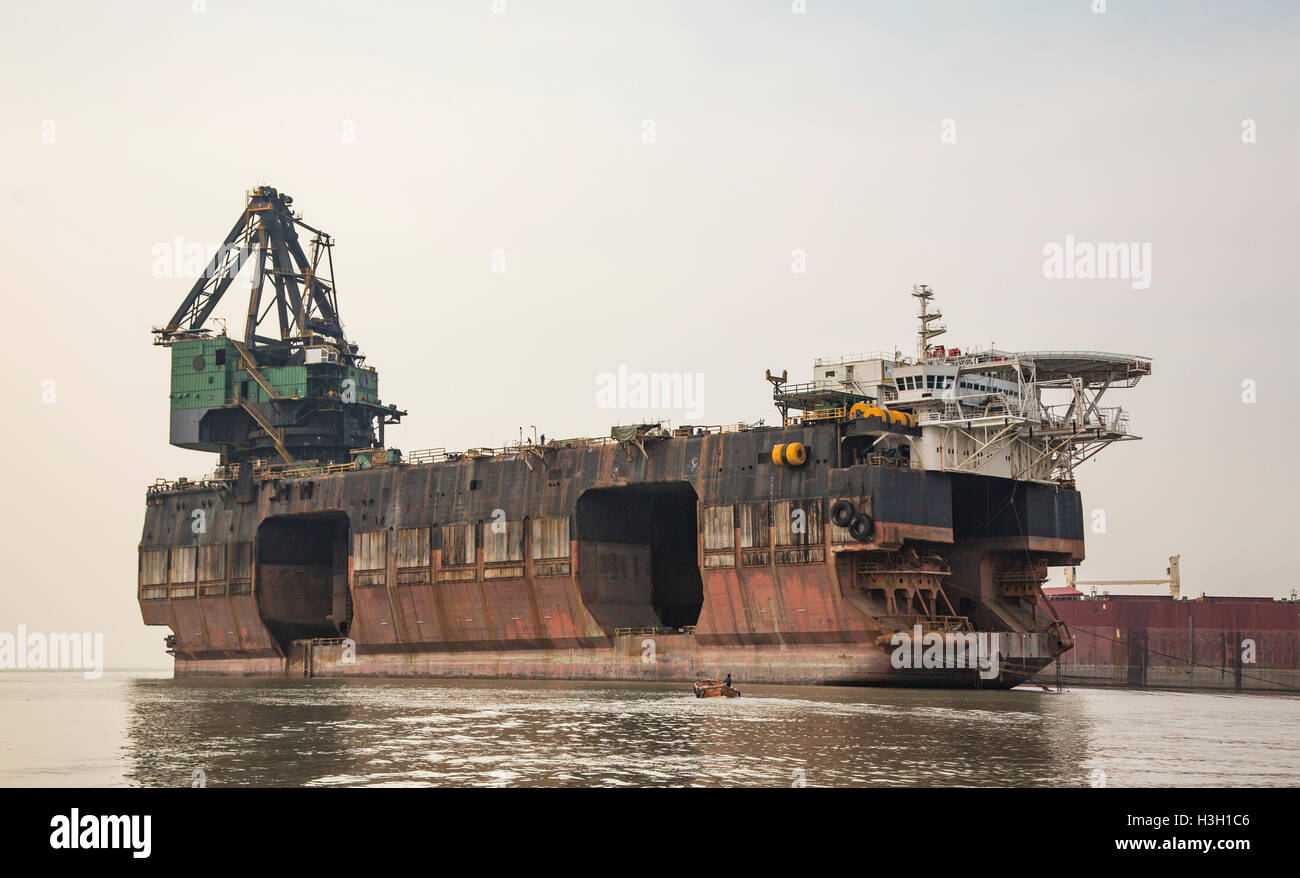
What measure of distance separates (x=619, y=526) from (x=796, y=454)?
574 inches

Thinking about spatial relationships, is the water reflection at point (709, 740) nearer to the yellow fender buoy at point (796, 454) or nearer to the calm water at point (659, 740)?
the calm water at point (659, 740)

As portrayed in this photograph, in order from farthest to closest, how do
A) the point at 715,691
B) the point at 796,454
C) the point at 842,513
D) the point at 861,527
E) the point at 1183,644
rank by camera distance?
the point at 1183,644, the point at 796,454, the point at 842,513, the point at 861,527, the point at 715,691

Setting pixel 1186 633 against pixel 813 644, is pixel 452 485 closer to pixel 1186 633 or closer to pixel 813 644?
pixel 813 644

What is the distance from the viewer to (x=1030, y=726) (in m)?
45.3

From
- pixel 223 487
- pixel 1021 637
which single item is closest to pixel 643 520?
pixel 1021 637

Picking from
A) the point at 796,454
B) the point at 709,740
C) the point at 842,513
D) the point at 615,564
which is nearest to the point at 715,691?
the point at 842,513

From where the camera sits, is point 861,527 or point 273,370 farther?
point 273,370

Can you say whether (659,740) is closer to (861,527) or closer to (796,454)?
(861,527)

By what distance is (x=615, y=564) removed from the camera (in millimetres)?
76562

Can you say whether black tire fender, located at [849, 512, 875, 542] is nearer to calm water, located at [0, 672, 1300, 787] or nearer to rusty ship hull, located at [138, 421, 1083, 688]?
rusty ship hull, located at [138, 421, 1083, 688]

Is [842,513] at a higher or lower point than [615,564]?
higher

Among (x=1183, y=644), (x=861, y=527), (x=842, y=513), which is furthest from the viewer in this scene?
(x=1183, y=644)

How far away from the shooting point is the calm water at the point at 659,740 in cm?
3225

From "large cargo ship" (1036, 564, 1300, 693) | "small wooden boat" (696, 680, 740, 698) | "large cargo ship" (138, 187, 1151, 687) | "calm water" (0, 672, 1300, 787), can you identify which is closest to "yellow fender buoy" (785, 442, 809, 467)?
"large cargo ship" (138, 187, 1151, 687)
